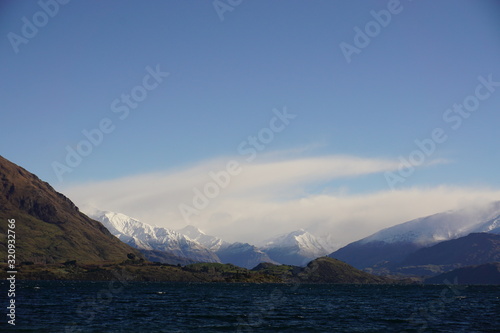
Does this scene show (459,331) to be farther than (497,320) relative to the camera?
No

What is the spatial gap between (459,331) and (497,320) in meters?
29.5

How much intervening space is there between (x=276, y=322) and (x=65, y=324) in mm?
44048

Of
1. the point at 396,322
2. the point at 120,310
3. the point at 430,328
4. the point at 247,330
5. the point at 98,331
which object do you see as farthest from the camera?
the point at 120,310

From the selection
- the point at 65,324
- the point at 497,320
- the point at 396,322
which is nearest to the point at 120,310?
the point at 65,324

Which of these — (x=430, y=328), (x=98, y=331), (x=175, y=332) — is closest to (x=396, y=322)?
(x=430, y=328)

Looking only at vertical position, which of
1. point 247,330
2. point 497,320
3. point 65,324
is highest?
point 65,324

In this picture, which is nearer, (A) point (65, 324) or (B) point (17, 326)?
(B) point (17, 326)

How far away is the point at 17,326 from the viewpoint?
8694cm

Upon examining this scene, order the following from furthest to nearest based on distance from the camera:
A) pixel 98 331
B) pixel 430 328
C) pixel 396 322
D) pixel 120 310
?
pixel 120 310, pixel 396 322, pixel 430 328, pixel 98 331

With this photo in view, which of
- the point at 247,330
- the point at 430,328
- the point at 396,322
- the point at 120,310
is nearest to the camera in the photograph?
the point at 247,330

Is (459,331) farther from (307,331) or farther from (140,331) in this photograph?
(140,331)

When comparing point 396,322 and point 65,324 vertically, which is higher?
point 65,324

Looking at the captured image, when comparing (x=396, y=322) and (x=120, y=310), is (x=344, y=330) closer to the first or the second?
(x=396, y=322)

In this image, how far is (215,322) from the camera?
345ft
